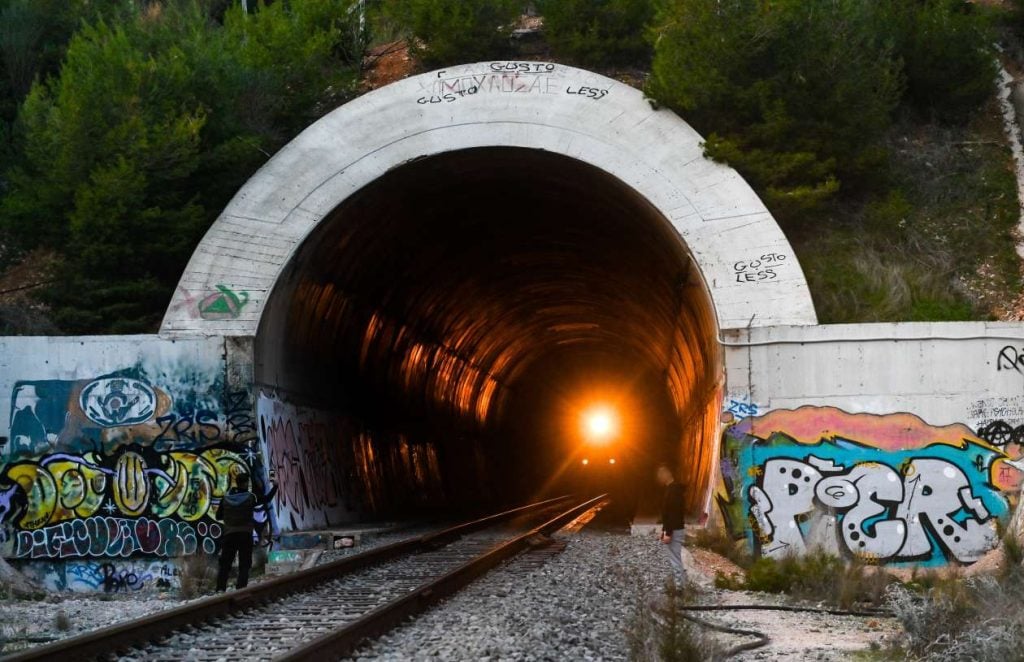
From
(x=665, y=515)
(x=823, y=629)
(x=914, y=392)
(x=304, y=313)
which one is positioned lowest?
(x=823, y=629)

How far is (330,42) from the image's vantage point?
79.9 feet

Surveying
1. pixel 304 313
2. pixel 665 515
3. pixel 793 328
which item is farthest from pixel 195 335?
pixel 793 328

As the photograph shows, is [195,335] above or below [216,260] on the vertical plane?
below

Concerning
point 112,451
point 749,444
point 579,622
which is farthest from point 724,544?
point 112,451

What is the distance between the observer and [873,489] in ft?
53.6

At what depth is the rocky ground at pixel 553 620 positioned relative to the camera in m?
10.0

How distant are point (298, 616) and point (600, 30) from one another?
1548cm

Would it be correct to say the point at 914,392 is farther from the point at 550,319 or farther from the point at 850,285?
the point at 550,319

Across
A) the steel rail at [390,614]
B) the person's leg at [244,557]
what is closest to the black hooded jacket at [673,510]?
the steel rail at [390,614]

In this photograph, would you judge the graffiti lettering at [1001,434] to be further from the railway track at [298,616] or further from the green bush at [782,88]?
the railway track at [298,616]

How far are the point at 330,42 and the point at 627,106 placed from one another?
783 centimetres

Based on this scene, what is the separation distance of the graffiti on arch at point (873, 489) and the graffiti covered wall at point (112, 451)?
7.65 metres

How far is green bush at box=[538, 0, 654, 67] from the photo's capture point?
23.8 meters

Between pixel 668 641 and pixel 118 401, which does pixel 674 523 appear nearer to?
pixel 668 641
